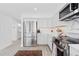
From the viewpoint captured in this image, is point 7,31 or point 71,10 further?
point 7,31

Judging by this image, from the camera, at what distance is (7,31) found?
4840mm

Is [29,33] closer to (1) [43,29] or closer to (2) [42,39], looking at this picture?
(2) [42,39]

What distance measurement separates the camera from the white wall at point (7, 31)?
4.19 meters

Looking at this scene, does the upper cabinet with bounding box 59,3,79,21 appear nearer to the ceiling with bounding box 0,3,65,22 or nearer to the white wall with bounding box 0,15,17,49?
the ceiling with bounding box 0,3,65,22

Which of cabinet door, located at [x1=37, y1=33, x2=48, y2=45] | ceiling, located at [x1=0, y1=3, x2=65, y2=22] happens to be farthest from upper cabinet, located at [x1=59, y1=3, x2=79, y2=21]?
cabinet door, located at [x1=37, y1=33, x2=48, y2=45]

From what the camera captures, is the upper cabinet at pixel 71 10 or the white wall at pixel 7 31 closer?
the upper cabinet at pixel 71 10

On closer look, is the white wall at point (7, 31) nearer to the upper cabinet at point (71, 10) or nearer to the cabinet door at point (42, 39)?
the cabinet door at point (42, 39)

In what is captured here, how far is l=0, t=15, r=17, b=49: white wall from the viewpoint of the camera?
4.19m

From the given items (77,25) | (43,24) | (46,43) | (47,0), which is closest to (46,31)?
(43,24)

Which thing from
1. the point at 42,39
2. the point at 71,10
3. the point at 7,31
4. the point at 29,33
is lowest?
the point at 42,39

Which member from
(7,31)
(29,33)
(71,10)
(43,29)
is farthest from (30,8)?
(71,10)

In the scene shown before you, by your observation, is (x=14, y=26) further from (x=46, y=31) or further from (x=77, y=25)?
(x=77, y=25)

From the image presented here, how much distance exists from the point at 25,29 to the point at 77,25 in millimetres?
3299

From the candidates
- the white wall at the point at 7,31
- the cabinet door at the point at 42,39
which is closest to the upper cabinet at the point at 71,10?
the white wall at the point at 7,31
